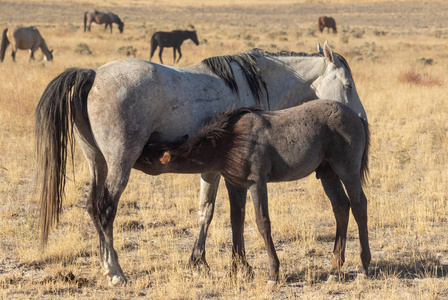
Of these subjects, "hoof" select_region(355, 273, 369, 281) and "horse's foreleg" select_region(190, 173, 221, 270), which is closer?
"hoof" select_region(355, 273, 369, 281)

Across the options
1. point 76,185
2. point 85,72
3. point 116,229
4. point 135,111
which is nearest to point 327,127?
point 135,111

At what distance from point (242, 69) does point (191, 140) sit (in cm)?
128

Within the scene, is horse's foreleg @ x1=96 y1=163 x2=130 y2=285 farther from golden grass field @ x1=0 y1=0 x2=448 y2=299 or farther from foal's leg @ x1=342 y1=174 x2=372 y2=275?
foal's leg @ x1=342 y1=174 x2=372 y2=275

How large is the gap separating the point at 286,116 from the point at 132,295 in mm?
1916

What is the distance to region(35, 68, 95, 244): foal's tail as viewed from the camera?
4.66 m

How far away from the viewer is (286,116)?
4.79 m

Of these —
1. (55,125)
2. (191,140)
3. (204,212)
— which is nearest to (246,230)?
(204,212)

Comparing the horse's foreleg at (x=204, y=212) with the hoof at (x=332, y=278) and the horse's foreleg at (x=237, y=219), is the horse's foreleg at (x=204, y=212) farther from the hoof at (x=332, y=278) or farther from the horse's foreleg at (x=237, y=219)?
the hoof at (x=332, y=278)

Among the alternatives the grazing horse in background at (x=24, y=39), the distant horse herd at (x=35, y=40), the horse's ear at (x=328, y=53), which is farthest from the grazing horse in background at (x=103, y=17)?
the horse's ear at (x=328, y=53)

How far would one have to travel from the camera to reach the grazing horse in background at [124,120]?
461 centimetres

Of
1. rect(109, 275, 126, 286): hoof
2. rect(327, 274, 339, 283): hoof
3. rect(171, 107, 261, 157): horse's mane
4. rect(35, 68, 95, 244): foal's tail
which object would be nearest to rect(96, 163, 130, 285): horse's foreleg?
rect(109, 275, 126, 286): hoof


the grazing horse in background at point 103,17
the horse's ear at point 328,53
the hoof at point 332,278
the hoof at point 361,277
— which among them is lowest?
the grazing horse in background at point 103,17

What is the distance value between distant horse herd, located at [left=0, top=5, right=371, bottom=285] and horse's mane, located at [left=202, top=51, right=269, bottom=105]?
0.05 ft

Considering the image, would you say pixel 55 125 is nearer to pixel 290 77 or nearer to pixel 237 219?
pixel 237 219
